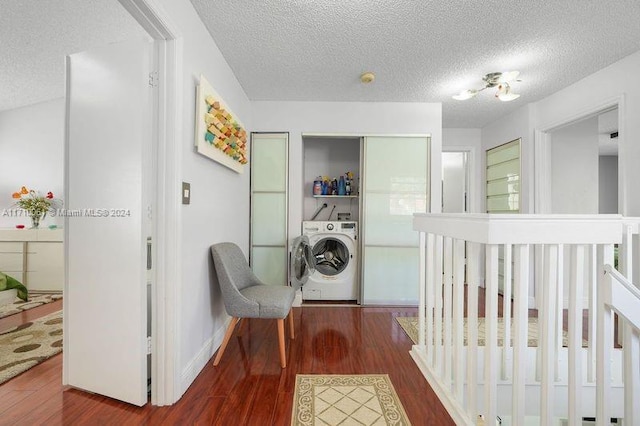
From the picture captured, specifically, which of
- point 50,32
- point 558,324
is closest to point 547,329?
point 558,324

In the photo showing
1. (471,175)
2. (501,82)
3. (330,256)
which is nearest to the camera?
(501,82)

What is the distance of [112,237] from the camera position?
146cm

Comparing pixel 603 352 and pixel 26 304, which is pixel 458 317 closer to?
pixel 603 352

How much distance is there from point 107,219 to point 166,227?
0.33m

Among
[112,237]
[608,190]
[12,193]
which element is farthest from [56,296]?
[608,190]

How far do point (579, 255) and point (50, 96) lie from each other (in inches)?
215

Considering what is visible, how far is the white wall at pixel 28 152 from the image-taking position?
359 cm

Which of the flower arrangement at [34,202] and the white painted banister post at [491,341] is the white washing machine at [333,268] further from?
the flower arrangement at [34,202]

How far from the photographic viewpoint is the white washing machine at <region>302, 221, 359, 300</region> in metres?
3.14

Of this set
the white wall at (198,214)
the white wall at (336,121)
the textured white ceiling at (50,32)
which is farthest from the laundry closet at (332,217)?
the textured white ceiling at (50,32)

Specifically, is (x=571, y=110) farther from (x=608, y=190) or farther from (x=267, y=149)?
(x=608, y=190)

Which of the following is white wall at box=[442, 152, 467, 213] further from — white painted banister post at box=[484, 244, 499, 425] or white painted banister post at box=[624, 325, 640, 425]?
white painted banister post at box=[484, 244, 499, 425]

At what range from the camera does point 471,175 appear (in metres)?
4.08

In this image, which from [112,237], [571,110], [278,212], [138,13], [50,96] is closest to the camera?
[138,13]
